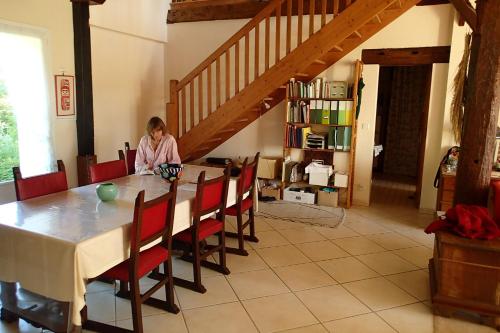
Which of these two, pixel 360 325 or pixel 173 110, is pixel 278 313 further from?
pixel 173 110

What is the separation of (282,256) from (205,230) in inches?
38.3

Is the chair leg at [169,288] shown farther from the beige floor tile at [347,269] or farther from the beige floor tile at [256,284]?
the beige floor tile at [347,269]

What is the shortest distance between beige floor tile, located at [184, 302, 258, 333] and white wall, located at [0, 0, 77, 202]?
2.75m

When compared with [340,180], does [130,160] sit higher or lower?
higher

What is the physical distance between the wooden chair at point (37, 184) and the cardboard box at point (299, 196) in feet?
10.6

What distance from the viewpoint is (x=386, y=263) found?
3.47 meters

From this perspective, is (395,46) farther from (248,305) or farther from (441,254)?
(248,305)

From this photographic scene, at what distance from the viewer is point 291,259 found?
3.51 metres

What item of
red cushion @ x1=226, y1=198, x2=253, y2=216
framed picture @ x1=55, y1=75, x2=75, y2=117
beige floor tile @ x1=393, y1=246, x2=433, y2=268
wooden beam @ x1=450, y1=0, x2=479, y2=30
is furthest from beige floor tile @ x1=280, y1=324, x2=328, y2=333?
framed picture @ x1=55, y1=75, x2=75, y2=117

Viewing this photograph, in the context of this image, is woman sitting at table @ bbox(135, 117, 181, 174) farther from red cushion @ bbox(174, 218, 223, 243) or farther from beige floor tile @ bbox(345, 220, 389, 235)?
beige floor tile @ bbox(345, 220, 389, 235)

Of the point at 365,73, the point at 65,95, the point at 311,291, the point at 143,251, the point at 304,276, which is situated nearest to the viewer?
the point at 143,251

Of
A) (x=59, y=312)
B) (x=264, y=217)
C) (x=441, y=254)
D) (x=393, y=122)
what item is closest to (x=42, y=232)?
(x=59, y=312)

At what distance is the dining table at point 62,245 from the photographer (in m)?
1.89

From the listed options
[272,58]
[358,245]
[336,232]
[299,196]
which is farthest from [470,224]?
[272,58]
